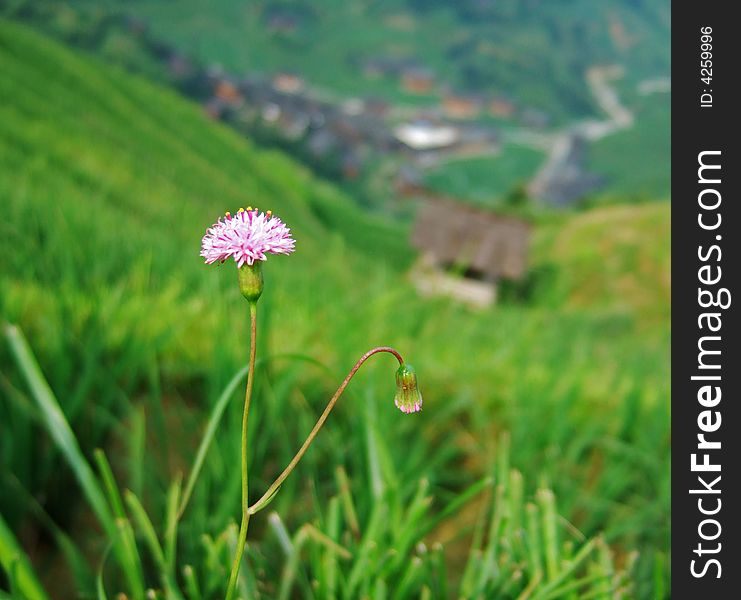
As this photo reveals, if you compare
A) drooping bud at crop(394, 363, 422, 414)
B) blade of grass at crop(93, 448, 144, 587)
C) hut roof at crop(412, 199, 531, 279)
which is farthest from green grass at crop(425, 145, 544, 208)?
drooping bud at crop(394, 363, 422, 414)

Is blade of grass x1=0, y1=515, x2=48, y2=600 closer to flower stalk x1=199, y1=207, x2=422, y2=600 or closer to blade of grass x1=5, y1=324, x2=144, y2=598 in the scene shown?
blade of grass x1=5, y1=324, x2=144, y2=598

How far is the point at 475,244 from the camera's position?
781 inches

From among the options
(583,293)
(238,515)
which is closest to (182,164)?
(583,293)

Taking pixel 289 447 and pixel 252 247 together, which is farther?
pixel 289 447

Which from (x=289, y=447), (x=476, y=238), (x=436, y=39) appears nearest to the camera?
(x=289, y=447)

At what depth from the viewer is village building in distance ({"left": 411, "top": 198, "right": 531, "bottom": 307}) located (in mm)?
19875

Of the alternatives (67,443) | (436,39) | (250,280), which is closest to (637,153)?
(436,39)

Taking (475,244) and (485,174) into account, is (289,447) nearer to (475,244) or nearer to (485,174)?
(475,244)

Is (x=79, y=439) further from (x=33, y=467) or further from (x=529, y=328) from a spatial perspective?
(x=529, y=328)

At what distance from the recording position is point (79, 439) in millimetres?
1086
